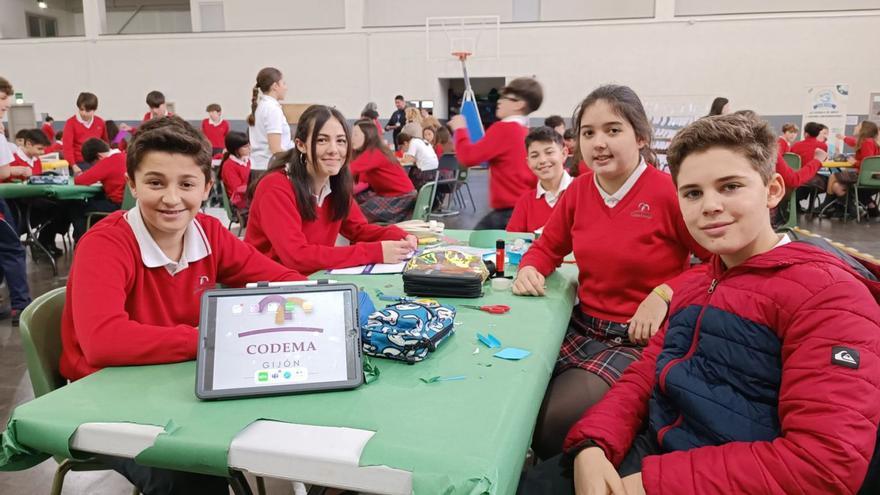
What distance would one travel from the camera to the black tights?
1471 mm

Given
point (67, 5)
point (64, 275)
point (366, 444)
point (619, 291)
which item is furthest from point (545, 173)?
point (67, 5)

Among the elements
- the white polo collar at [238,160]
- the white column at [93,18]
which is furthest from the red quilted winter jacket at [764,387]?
the white column at [93,18]

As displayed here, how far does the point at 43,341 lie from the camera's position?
1376 millimetres

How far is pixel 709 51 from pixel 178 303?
12.1m

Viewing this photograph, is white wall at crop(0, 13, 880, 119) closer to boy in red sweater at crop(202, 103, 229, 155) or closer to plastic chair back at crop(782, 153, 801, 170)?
boy in red sweater at crop(202, 103, 229, 155)

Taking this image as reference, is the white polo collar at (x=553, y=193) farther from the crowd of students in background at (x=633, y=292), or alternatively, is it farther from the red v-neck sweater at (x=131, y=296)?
the red v-neck sweater at (x=131, y=296)

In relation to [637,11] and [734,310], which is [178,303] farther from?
[637,11]

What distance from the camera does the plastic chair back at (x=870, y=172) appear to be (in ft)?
23.9

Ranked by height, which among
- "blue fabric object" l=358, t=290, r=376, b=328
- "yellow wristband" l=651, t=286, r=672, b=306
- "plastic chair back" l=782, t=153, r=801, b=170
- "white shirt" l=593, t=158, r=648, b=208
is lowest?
"yellow wristband" l=651, t=286, r=672, b=306

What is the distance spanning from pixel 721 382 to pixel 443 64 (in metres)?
12.3

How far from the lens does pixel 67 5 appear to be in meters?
16.0

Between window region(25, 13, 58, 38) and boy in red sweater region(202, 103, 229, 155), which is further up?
window region(25, 13, 58, 38)

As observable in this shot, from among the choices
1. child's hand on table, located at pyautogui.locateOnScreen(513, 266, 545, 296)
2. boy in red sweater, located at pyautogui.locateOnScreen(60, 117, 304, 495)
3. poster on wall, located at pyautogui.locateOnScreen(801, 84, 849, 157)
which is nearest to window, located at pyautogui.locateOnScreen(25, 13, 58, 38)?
boy in red sweater, located at pyautogui.locateOnScreen(60, 117, 304, 495)

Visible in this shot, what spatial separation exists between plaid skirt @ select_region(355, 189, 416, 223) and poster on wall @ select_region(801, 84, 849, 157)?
9.53 m
